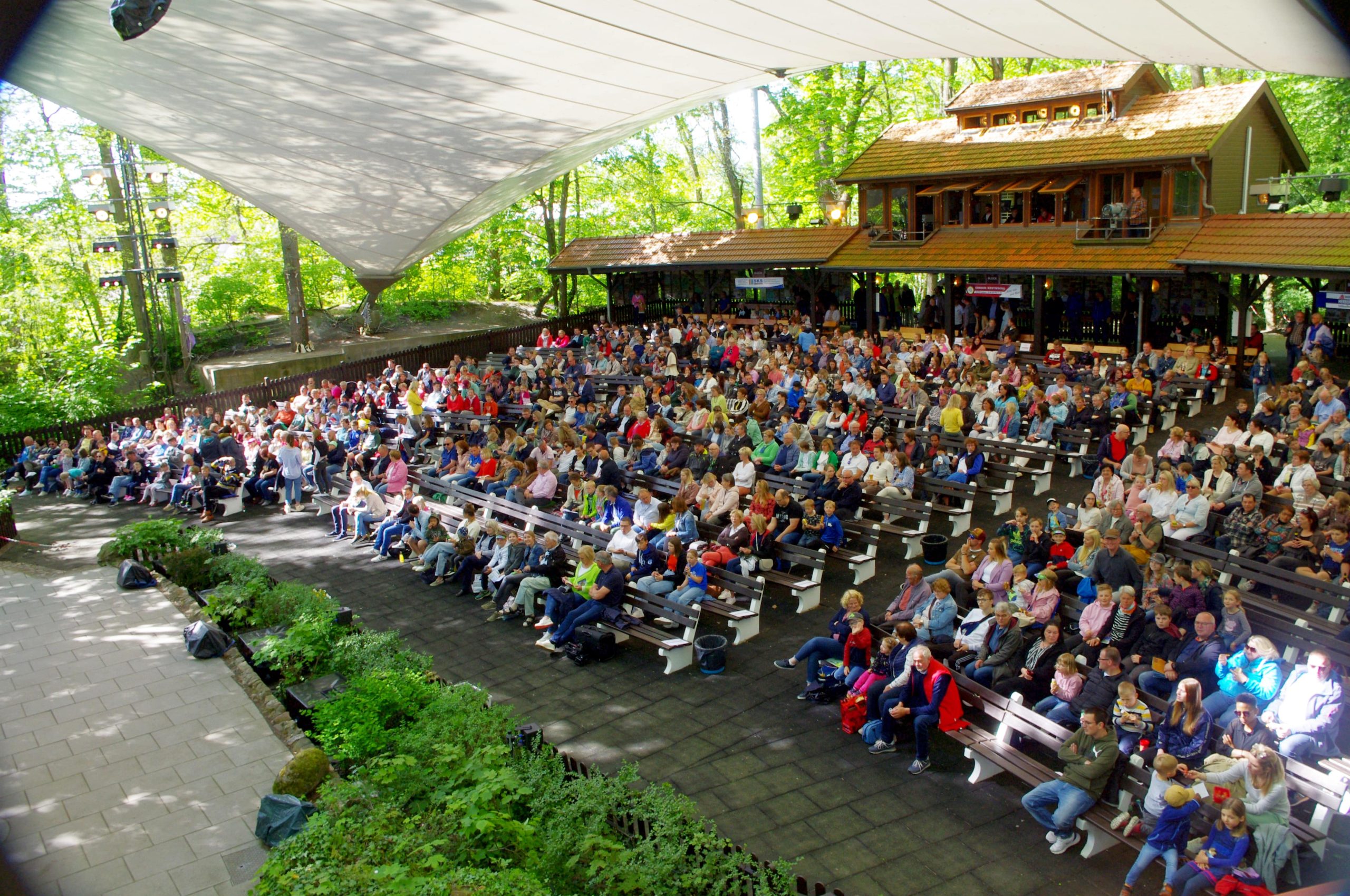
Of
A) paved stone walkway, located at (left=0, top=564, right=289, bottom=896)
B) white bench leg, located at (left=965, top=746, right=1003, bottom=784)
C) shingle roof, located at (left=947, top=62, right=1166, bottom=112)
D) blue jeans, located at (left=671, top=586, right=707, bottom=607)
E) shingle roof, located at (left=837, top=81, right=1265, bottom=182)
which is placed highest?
shingle roof, located at (left=947, top=62, right=1166, bottom=112)

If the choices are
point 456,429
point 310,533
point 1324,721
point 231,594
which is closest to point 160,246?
point 456,429

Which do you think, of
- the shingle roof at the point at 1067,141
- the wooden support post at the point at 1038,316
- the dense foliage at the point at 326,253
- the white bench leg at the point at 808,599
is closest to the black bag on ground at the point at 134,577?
the white bench leg at the point at 808,599

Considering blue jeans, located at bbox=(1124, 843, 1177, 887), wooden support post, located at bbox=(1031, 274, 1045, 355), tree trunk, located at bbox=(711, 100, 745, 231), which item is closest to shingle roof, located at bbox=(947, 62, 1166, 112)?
wooden support post, located at bbox=(1031, 274, 1045, 355)

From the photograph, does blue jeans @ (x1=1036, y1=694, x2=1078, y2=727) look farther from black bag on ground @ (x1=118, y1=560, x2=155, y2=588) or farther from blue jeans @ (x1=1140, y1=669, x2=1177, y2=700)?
black bag on ground @ (x1=118, y1=560, x2=155, y2=588)

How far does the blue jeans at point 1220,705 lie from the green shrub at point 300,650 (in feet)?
22.8

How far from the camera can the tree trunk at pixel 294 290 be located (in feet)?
94.4

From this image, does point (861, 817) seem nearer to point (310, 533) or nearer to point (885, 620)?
point (885, 620)

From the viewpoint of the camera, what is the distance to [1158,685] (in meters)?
6.77

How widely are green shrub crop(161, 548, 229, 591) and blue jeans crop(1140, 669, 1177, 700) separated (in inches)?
377

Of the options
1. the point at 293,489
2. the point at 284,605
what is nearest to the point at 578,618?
the point at 284,605

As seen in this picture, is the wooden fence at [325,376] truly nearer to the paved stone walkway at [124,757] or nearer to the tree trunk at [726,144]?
the tree trunk at [726,144]

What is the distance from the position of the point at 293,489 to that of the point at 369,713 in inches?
376

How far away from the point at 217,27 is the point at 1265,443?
10993 mm

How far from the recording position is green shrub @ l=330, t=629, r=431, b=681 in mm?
7844
